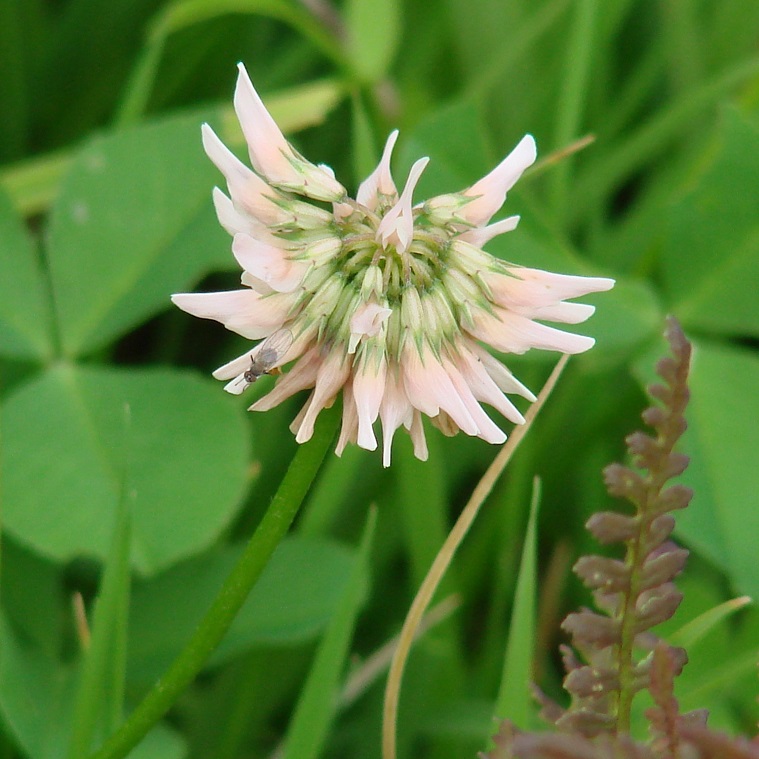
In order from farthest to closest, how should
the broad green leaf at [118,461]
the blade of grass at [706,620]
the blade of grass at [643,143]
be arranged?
1. the blade of grass at [643,143]
2. the broad green leaf at [118,461]
3. the blade of grass at [706,620]

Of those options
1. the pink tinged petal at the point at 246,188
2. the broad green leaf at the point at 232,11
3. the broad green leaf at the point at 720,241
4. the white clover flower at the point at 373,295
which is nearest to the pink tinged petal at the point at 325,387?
the white clover flower at the point at 373,295

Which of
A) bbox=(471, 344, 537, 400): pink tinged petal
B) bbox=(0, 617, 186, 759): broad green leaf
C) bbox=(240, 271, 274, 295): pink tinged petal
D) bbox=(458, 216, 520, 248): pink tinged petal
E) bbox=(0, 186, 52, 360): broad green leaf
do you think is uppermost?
bbox=(0, 186, 52, 360): broad green leaf

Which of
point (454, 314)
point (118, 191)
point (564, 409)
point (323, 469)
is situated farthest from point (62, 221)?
point (454, 314)

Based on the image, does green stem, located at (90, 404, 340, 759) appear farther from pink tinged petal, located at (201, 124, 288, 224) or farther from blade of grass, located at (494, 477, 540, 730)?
blade of grass, located at (494, 477, 540, 730)

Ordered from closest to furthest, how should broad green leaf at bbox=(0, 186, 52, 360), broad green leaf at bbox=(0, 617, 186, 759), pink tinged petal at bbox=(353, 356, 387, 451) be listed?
1. pink tinged petal at bbox=(353, 356, 387, 451)
2. broad green leaf at bbox=(0, 617, 186, 759)
3. broad green leaf at bbox=(0, 186, 52, 360)

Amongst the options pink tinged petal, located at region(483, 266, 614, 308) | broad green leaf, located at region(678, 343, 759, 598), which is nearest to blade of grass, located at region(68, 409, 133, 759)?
pink tinged petal, located at region(483, 266, 614, 308)

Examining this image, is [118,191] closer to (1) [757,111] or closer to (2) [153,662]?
(2) [153,662]

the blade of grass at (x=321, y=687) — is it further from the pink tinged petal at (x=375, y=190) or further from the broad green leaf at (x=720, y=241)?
the broad green leaf at (x=720, y=241)
